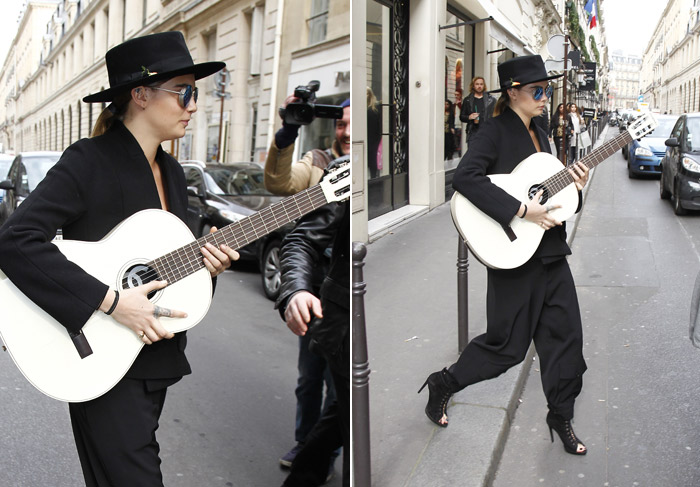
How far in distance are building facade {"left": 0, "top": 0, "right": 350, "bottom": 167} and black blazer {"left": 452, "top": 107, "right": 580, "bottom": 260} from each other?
1.27m

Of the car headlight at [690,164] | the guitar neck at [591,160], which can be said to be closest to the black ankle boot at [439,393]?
the guitar neck at [591,160]

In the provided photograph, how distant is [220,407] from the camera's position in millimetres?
1191

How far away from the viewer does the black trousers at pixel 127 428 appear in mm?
1263

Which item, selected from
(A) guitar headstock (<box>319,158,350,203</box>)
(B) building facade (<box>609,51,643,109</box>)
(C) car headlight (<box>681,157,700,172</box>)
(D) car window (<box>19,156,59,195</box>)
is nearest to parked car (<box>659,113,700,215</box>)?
(C) car headlight (<box>681,157,700,172</box>)

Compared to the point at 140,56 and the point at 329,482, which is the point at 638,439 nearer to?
the point at 329,482

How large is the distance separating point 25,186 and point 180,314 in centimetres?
32

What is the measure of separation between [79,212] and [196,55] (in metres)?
0.32

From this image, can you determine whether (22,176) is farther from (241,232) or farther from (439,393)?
(439,393)

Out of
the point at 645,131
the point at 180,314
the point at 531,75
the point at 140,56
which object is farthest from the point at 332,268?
the point at 645,131

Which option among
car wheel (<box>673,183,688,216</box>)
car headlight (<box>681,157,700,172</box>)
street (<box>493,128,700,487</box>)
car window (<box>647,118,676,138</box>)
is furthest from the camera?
car window (<box>647,118,676,138</box>)

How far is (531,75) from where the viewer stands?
7.63 ft

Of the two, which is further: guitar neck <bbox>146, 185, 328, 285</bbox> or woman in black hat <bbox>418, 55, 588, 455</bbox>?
woman in black hat <bbox>418, 55, 588, 455</bbox>

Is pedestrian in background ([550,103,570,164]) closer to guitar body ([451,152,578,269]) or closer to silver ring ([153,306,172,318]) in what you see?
guitar body ([451,152,578,269])

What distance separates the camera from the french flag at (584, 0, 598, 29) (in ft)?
8.12
